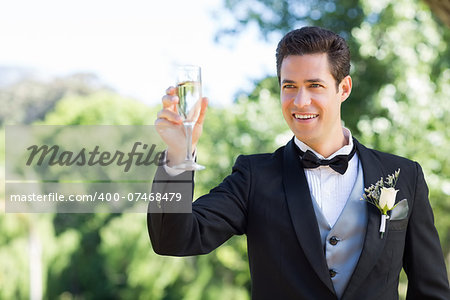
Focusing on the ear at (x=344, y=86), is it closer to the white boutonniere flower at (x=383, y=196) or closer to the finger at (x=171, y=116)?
the white boutonniere flower at (x=383, y=196)

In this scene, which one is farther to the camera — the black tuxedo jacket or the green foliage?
the green foliage

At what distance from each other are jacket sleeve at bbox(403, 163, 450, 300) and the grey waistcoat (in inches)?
9.0

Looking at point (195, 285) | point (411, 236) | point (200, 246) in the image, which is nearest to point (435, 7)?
point (411, 236)

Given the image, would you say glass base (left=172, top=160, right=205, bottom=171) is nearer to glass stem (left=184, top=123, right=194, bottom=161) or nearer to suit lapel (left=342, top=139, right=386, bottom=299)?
glass stem (left=184, top=123, right=194, bottom=161)

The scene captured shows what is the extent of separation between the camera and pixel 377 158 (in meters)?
2.28

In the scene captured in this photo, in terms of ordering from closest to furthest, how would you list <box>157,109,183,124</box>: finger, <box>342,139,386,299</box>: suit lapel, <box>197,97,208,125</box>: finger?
1. <box>157,109,183,124</box>: finger
2. <box>197,97,208,125</box>: finger
3. <box>342,139,386,299</box>: suit lapel

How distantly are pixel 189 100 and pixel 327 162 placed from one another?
82 cm

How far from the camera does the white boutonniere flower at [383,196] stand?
2037 millimetres

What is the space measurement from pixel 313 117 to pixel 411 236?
604 mm

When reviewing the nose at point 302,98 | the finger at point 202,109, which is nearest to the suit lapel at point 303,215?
the nose at point 302,98

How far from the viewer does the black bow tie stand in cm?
221

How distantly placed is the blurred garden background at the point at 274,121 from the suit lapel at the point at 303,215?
49.8 inches

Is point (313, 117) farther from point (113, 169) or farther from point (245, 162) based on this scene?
point (113, 169)

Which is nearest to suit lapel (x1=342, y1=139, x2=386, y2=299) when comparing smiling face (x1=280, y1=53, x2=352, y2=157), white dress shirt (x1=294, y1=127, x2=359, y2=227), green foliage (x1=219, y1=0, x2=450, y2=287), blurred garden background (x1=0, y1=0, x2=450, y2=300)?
white dress shirt (x1=294, y1=127, x2=359, y2=227)
